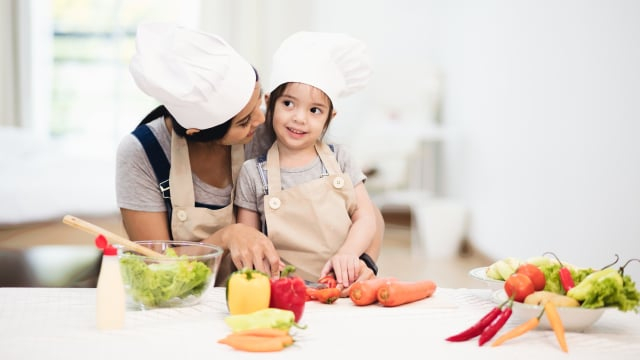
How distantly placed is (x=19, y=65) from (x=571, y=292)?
702 centimetres

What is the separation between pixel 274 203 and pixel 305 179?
0.48 ft

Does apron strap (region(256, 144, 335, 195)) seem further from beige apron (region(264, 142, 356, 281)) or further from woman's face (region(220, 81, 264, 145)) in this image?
woman's face (region(220, 81, 264, 145))

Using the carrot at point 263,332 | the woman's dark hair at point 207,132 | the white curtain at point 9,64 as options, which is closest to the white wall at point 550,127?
the woman's dark hair at point 207,132

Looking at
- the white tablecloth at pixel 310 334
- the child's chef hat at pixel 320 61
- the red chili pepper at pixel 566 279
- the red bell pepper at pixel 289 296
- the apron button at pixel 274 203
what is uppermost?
the child's chef hat at pixel 320 61

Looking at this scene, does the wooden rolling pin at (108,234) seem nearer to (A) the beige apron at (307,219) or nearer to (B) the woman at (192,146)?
(B) the woman at (192,146)

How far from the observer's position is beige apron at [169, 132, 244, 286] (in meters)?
2.16

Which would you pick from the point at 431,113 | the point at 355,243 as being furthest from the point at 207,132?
the point at 431,113

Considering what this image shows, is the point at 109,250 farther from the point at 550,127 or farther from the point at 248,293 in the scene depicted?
the point at 550,127

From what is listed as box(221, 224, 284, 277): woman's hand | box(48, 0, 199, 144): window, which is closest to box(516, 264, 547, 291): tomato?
box(221, 224, 284, 277): woman's hand

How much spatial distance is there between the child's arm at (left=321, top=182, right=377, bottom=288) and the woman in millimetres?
60

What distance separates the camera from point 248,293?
1.57 m

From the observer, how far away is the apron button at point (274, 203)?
7.17 ft

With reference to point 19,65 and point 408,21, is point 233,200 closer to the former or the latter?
point 408,21

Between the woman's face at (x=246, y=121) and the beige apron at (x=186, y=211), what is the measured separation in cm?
13
